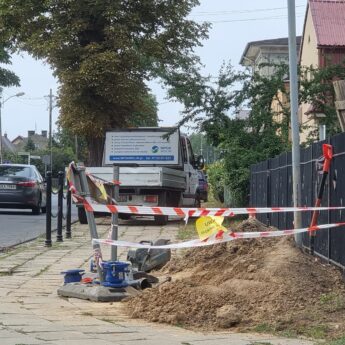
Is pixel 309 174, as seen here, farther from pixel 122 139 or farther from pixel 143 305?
pixel 122 139

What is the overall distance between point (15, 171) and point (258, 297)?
18.4 meters

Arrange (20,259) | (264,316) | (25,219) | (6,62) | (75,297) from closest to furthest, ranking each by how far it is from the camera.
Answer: (264,316), (75,297), (20,259), (25,219), (6,62)

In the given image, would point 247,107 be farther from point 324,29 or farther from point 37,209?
point 324,29

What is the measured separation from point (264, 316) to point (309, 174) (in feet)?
13.5

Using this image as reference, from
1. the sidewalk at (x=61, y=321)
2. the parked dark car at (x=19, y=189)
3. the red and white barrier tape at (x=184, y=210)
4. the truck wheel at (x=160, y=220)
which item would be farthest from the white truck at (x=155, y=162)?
the red and white barrier tape at (x=184, y=210)

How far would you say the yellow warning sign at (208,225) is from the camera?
780cm

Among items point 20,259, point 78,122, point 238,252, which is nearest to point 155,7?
point 78,122

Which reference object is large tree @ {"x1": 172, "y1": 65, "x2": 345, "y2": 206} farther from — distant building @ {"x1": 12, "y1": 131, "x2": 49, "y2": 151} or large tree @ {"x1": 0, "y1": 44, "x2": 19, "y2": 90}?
distant building @ {"x1": 12, "y1": 131, "x2": 49, "y2": 151}

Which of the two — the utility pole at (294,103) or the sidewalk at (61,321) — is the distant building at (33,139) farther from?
the utility pole at (294,103)

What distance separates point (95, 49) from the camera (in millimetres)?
29297

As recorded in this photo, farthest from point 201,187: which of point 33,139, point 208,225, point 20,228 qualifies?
point 33,139

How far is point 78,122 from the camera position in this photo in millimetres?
29438

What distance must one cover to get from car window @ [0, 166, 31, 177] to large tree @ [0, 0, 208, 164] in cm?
467

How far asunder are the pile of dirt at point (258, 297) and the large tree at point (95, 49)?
20626 mm
